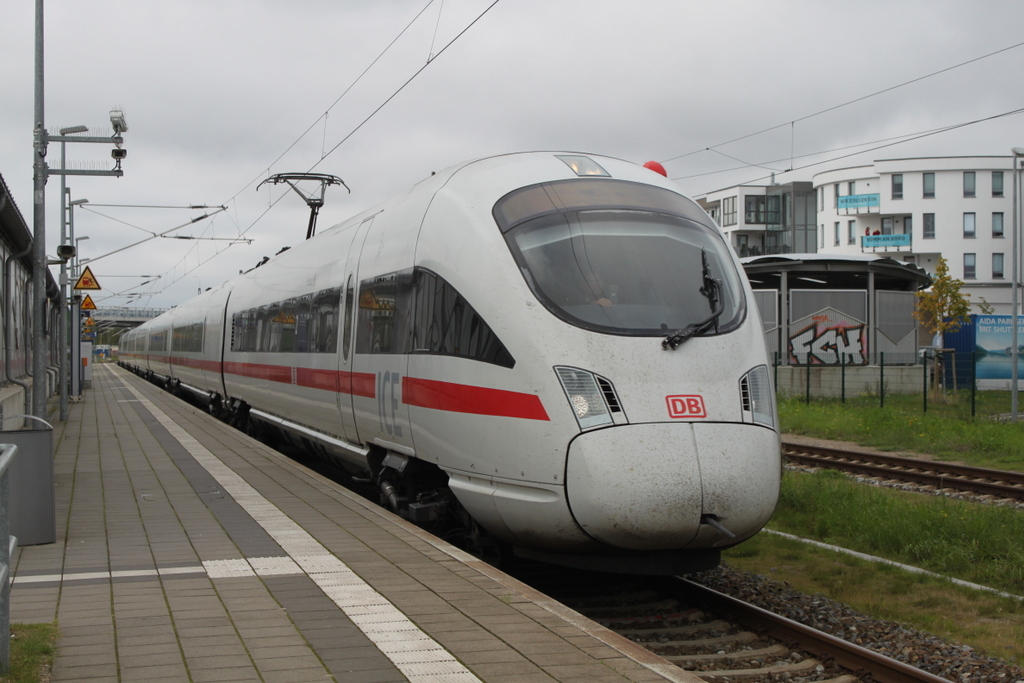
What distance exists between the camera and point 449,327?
7.38 metres

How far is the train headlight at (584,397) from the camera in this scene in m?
6.11

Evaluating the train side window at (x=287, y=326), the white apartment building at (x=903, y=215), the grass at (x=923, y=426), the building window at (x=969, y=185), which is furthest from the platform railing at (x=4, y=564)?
the building window at (x=969, y=185)

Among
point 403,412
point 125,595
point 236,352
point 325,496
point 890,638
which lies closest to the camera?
point 125,595

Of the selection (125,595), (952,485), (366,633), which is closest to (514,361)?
(366,633)

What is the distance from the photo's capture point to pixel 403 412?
26.9 feet

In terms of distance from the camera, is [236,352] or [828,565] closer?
[828,565]

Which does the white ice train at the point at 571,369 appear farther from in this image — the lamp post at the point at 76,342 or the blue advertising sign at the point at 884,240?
the blue advertising sign at the point at 884,240

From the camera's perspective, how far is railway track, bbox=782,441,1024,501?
40.7ft

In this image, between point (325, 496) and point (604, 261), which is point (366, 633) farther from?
point (325, 496)

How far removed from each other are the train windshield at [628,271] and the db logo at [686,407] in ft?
1.69

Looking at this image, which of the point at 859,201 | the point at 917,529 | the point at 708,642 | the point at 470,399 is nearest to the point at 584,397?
the point at 470,399

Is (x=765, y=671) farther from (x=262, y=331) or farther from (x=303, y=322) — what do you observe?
(x=262, y=331)

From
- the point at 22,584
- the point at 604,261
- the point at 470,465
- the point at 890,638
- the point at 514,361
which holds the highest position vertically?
the point at 604,261

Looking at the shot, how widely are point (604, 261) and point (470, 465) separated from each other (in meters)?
1.70
